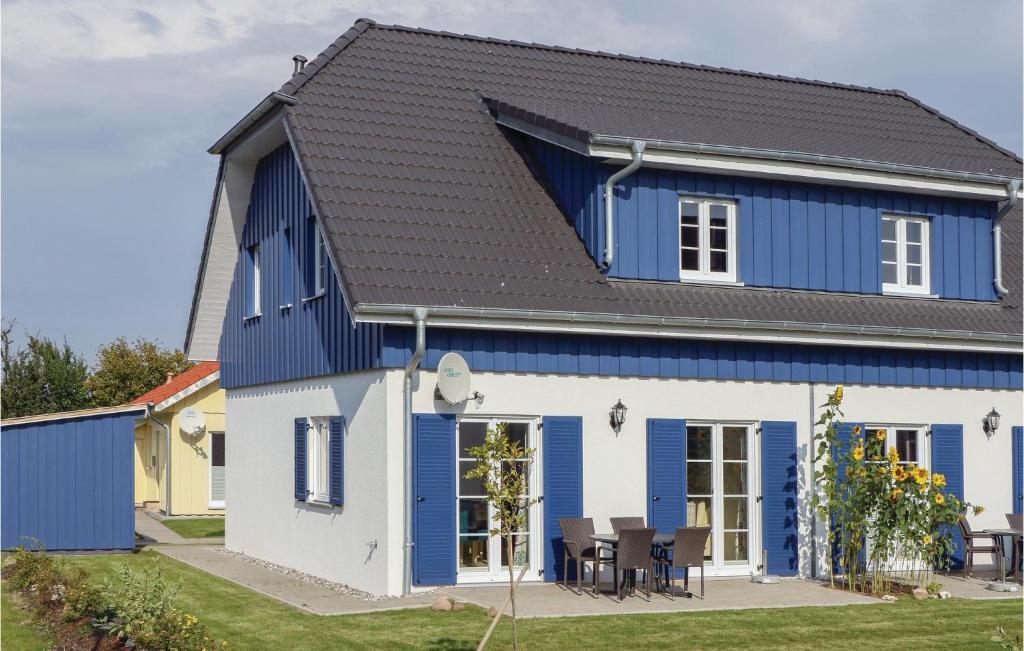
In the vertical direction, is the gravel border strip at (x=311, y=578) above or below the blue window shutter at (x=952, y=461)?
below

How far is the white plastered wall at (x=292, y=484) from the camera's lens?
15.0 m

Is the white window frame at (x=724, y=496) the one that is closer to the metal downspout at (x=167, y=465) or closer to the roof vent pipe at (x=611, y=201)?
the roof vent pipe at (x=611, y=201)

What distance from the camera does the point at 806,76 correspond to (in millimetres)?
22625

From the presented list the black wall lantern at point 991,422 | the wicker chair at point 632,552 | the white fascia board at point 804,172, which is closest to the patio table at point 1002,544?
the black wall lantern at point 991,422

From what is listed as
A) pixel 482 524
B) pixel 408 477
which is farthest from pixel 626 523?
pixel 408 477

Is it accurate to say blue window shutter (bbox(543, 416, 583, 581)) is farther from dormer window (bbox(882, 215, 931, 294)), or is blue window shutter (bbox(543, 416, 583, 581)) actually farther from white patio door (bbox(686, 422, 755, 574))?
dormer window (bbox(882, 215, 931, 294))

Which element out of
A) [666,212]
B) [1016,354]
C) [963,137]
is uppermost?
[963,137]

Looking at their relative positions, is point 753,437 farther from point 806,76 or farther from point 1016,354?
point 806,76

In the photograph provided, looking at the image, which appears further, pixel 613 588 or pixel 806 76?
pixel 806 76

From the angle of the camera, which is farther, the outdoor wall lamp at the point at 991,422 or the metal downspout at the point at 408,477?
the outdoor wall lamp at the point at 991,422

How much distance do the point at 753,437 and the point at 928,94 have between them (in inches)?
395

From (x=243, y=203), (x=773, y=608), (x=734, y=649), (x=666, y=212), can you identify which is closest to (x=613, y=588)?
(x=773, y=608)

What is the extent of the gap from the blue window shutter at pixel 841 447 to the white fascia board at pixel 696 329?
3.57 ft

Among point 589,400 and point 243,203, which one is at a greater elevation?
point 243,203
